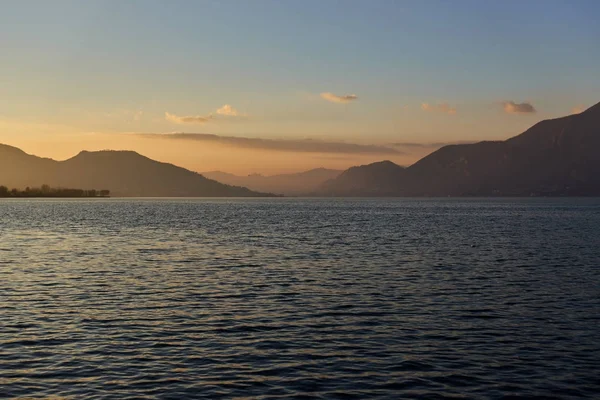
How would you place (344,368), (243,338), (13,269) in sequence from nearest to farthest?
(344,368), (243,338), (13,269)

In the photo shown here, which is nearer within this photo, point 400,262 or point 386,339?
point 386,339

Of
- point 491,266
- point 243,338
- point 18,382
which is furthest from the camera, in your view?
point 491,266

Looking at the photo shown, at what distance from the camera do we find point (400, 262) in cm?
6366

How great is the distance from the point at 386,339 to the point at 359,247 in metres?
52.1

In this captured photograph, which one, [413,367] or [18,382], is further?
[413,367]

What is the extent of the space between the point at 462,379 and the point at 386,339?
6.49 meters

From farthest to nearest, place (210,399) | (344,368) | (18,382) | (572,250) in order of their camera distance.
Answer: (572,250) < (344,368) < (18,382) < (210,399)

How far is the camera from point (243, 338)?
29750 millimetres

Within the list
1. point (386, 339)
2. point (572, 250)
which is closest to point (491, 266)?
point (572, 250)

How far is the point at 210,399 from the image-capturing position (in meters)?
21.1

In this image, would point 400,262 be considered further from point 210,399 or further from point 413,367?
point 210,399

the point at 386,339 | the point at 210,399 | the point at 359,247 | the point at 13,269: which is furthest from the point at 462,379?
the point at 359,247

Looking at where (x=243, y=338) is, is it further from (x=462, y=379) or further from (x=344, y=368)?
(x=462, y=379)

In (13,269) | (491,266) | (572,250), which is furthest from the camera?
(572,250)
